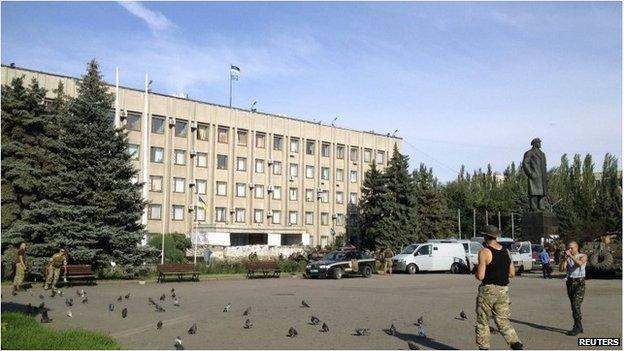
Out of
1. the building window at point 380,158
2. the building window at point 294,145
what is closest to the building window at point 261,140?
the building window at point 294,145

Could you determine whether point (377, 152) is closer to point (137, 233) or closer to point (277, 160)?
point (277, 160)

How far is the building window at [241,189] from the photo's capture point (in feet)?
217

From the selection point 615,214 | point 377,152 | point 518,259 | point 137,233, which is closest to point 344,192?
point 377,152

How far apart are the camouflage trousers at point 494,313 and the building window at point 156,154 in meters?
54.1

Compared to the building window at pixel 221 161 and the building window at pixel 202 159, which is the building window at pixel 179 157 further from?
the building window at pixel 221 161

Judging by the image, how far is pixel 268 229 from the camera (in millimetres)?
66812

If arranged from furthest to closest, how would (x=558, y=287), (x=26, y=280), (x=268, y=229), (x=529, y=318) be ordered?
1. (x=268, y=229)
2. (x=26, y=280)
3. (x=558, y=287)
4. (x=529, y=318)

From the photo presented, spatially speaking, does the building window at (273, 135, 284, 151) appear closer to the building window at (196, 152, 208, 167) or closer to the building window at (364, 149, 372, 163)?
the building window at (196, 152, 208, 167)

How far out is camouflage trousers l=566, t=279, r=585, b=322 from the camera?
1109 centimetres

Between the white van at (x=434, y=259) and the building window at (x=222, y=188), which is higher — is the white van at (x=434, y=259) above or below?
below

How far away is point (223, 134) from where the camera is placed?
65688 mm

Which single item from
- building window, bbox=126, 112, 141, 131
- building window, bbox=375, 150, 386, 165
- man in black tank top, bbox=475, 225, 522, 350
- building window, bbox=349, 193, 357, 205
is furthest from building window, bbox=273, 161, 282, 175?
man in black tank top, bbox=475, 225, 522, 350

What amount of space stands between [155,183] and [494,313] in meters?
54.2

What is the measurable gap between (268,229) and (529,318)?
5404 centimetres
